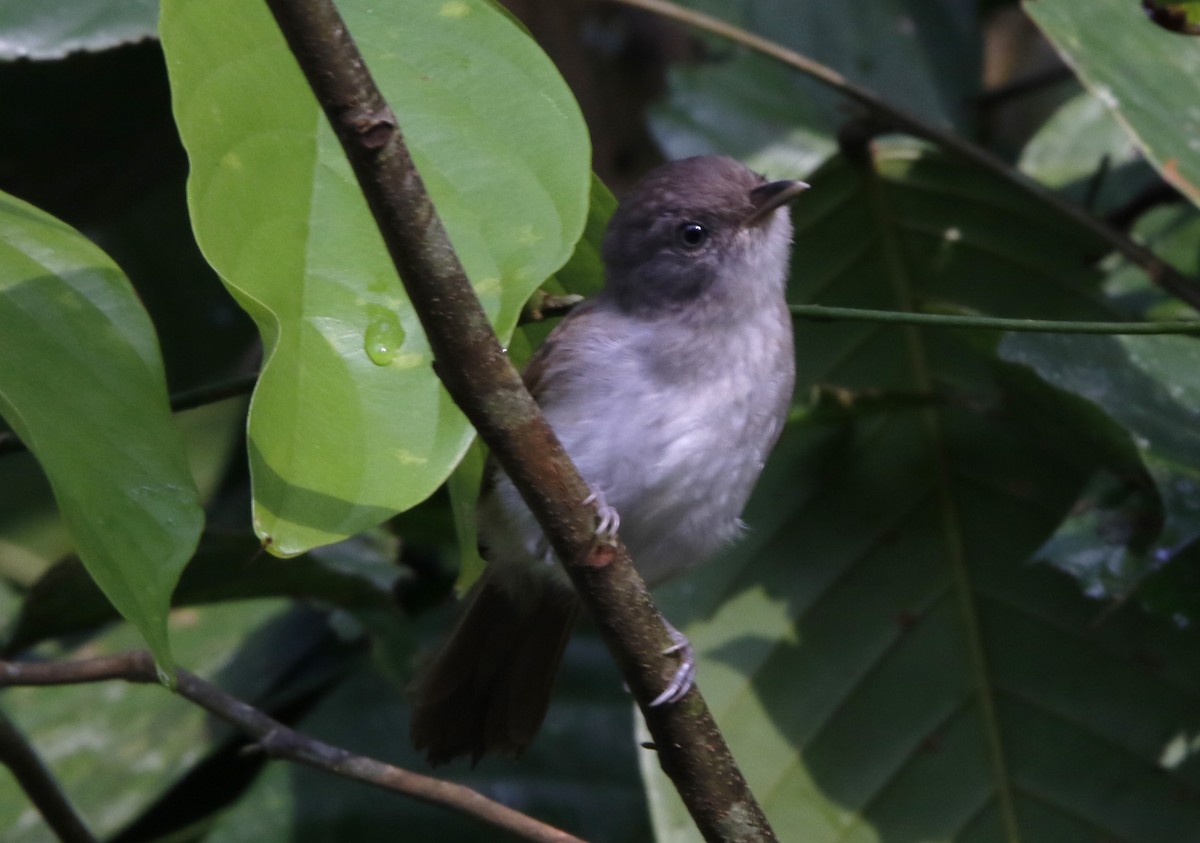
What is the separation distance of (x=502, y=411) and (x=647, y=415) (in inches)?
34.5

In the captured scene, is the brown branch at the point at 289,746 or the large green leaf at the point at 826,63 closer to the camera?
the brown branch at the point at 289,746

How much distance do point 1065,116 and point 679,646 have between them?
2.31m

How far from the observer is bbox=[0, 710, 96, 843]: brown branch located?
1961 mm

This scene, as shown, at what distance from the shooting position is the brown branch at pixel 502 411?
1125mm

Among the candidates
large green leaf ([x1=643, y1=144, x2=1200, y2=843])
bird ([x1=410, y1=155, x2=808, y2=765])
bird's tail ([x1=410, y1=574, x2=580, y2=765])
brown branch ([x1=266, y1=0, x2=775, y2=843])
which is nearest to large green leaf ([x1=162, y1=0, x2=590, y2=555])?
brown branch ([x1=266, y1=0, x2=775, y2=843])

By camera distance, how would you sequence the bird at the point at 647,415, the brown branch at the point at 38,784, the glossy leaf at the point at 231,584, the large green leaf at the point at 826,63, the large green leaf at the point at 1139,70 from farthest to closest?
the large green leaf at the point at 826,63, the glossy leaf at the point at 231,584, the large green leaf at the point at 1139,70, the bird at the point at 647,415, the brown branch at the point at 38,784

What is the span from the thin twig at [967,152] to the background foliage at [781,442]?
0.18 m

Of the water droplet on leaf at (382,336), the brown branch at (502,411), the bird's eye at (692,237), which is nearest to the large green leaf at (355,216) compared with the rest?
the water droplet on leaf at (382,336)

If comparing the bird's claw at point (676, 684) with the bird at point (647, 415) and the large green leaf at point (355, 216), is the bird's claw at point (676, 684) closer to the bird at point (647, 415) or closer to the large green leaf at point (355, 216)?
the large green leaf at point (355, 216)

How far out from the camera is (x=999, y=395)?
278 cm

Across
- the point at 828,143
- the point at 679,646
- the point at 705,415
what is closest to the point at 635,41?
the point at 828,143

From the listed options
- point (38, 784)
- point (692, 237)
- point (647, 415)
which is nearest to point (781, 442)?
point (692, 237)

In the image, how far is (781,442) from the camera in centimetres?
283

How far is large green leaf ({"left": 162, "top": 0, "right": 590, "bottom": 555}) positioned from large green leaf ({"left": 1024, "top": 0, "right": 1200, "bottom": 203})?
1.23m
